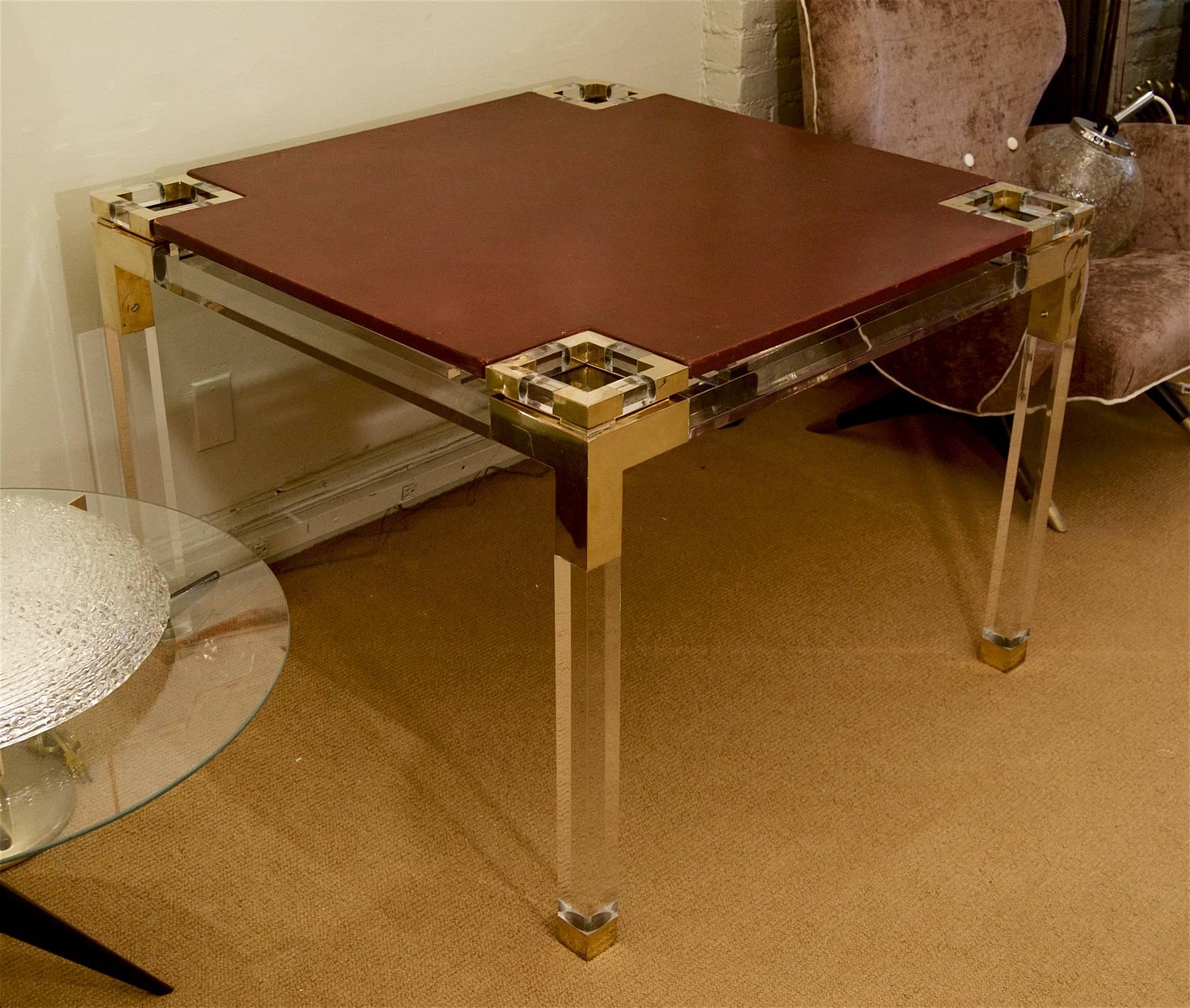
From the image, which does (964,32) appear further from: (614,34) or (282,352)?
(282,352)

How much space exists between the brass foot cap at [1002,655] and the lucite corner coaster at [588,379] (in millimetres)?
854

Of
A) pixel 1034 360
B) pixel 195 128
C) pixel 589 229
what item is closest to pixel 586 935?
pixel 589 229

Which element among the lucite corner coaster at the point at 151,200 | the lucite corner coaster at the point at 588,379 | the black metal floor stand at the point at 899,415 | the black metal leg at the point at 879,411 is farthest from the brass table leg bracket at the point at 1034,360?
the lucite corner coaster at the point at 151,200

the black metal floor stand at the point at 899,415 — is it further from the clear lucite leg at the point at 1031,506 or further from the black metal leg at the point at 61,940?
the black metal leg at the point at 61,940

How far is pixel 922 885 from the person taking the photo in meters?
1.49

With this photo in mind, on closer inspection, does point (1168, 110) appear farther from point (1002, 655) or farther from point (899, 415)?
point (1002, 655)

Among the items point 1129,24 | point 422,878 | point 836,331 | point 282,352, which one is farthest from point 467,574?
point 1129,24

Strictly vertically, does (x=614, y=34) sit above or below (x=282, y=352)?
above

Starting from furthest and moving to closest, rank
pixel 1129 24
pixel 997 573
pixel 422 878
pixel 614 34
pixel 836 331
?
pixel 1129 24 → pixel 614 34 → pixel 997 573 → pixel 422 878 → pixel 836 331

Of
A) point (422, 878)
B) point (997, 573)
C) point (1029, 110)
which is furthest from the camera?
point (1029, 110)

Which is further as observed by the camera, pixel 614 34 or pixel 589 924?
pixel 614 34

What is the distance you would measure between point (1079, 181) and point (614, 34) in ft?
2.46

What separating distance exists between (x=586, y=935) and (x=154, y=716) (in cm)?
53

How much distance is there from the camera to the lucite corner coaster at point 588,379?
3.63ft
